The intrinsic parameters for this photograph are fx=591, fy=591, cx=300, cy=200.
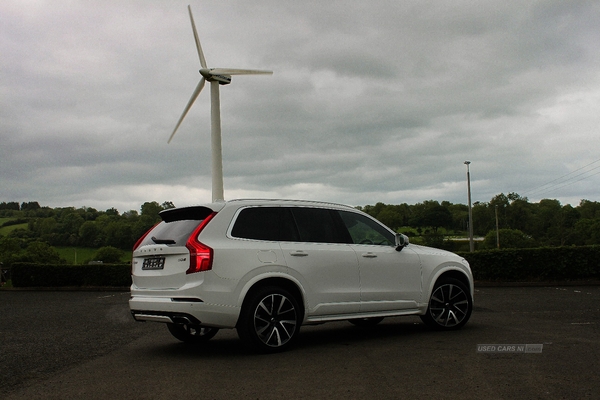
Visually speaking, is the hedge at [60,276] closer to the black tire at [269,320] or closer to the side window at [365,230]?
the side window at [365,230]

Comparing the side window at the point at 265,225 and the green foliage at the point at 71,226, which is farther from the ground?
the green foliage at the point at 71,226

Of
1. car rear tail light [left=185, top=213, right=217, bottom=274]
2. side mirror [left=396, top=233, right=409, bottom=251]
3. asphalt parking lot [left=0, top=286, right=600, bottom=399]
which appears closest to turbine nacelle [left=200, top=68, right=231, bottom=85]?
asphalt parking lot [left=0, top=286, right=600, bottom=399]

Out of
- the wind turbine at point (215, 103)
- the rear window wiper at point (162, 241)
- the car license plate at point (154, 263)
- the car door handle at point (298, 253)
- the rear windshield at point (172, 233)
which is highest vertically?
the wind turbine at point (215, 103)

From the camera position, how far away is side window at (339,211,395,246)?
26.3ft

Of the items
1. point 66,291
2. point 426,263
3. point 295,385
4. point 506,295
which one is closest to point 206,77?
Result: point 66,291

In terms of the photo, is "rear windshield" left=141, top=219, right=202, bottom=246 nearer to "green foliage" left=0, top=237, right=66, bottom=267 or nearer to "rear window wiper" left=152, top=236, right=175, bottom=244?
"rear window wiper" left=152, top=236, right=175, bottom=244

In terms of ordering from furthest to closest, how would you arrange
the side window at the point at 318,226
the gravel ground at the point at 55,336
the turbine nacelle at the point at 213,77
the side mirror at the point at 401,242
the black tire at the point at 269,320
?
1. the turbine nacelle at the point at 213,77
2. the side mirror at the point at 401,242
3. the side window at the point at 318,226
4. the black tire at the point at 269,320
5. the gravel ground at the point at 55,336

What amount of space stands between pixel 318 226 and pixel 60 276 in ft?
65.8

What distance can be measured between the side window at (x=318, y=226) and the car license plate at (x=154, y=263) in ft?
5.69

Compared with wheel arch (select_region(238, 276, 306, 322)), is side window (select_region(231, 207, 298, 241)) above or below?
above

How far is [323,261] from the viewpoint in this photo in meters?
7.39

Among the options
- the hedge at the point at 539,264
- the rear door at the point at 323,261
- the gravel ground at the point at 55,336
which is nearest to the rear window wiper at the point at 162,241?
the rear door at the point at 323,261

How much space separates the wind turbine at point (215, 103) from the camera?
97.5 feet

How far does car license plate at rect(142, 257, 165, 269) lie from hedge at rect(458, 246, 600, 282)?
15734 millimetres
